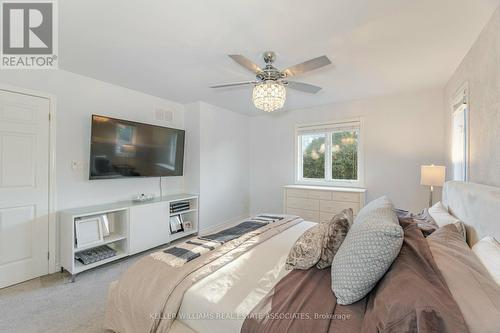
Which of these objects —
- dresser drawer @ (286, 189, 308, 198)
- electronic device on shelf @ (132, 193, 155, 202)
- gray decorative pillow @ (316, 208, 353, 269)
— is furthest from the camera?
dresser drawer @ (286, 189, 308, 198)

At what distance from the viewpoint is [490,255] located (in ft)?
3.31

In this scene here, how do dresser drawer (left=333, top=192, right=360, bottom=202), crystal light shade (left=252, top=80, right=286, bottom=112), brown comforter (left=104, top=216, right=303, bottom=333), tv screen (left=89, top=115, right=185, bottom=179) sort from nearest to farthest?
Answer: brown comforter (left=104, top=216, right=303, bottom=333) → crystal light shade (left=252, top=80, right=286, bottom=112) → tv screen (left=89, top=115, right=185, bottom=179) → dresser drawer (left=333, top=192, right=360, bottom=202)

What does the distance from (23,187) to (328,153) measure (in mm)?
4269

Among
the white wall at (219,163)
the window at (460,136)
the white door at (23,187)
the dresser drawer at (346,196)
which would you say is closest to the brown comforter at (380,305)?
the window at (460,136)

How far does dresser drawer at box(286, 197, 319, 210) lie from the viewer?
3.81m

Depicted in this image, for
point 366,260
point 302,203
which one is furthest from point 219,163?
point 366,260

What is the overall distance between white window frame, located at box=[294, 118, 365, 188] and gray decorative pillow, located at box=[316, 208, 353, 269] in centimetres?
271

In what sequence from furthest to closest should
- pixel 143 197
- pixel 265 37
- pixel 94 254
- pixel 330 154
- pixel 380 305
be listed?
pixel 330 154, pixel 143 197, pixel 94 254, pixel 265 37, pixel 380 305

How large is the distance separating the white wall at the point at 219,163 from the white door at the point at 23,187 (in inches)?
77.2

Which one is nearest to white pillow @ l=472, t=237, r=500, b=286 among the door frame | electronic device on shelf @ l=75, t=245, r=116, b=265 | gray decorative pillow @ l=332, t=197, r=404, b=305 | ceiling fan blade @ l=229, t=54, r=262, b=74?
gray decorative pillow @ l=332, t=197, r=404, b=305

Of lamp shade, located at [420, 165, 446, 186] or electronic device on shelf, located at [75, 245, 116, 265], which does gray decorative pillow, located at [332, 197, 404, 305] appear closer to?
lamp shade, located at [420, 165, 446, 186]

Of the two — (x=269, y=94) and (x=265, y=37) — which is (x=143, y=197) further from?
(x=265, y=37)

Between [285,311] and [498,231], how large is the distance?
111cm

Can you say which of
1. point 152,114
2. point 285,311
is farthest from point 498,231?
point 152,114
